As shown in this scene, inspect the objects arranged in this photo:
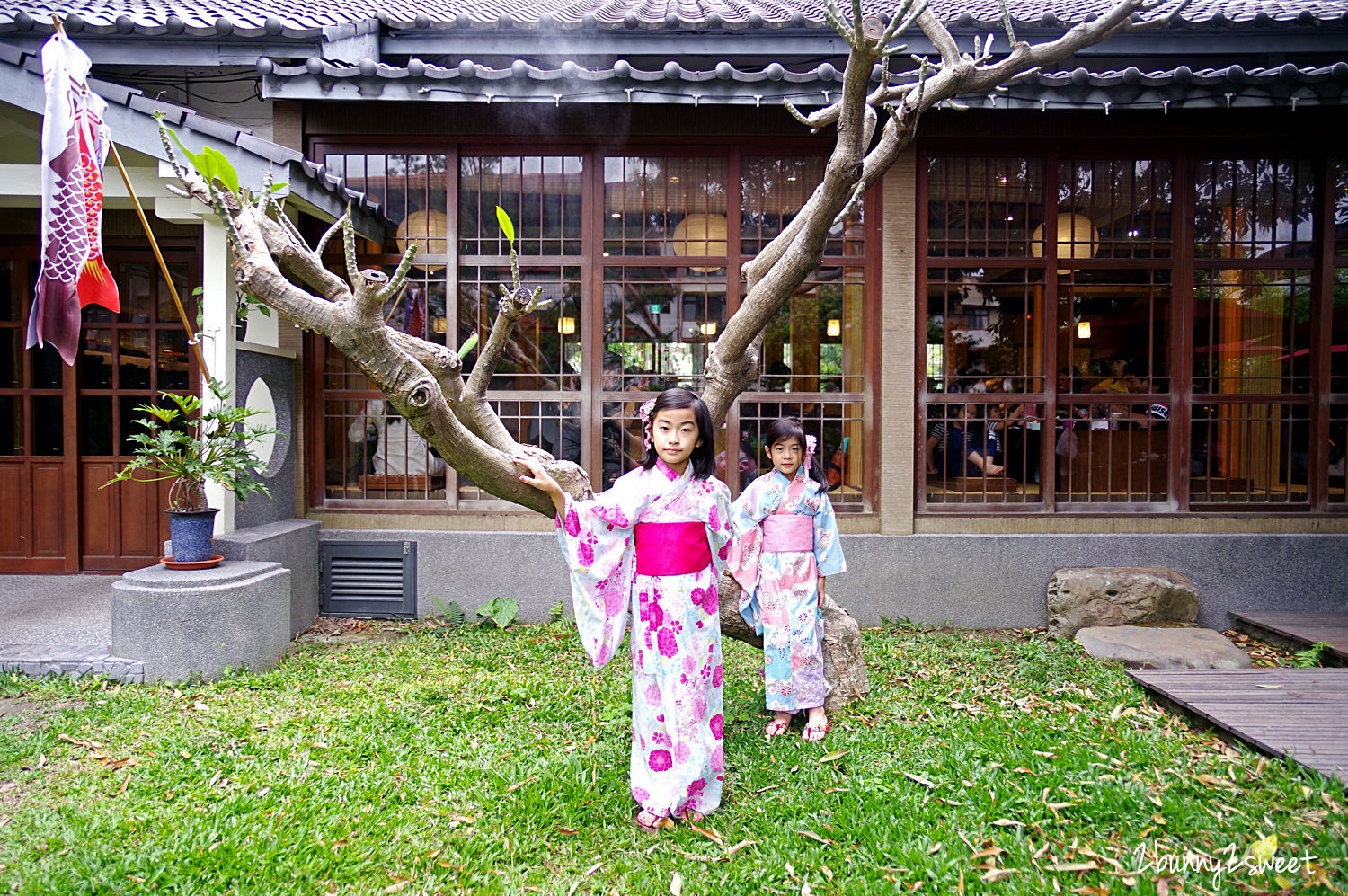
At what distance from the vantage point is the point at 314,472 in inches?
265

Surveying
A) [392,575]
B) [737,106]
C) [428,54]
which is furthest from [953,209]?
[392,575]

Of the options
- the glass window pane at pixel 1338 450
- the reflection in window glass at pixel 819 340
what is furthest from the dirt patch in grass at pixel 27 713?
the glass window pane at pixel 1338 450

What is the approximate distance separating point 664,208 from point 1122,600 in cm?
537

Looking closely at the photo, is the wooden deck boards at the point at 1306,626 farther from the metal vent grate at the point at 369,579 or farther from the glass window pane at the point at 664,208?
the metal vent grate at the point at 369,579

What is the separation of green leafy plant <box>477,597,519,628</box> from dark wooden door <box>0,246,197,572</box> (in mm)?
3181

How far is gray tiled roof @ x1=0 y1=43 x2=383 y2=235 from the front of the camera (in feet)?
17.0

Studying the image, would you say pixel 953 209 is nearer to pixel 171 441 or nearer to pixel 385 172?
pixel 385 172

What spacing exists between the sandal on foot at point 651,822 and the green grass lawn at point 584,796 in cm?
7

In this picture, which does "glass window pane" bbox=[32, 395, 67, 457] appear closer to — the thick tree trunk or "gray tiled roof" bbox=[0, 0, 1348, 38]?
"gray tiled roof" bbox=[0, 0, 1348, 38]

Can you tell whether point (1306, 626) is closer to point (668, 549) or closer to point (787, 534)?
point (787, 534)

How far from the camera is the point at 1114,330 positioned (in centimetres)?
679

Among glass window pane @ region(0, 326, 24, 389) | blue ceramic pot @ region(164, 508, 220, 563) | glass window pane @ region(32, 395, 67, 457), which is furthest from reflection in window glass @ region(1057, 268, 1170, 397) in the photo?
glass window pane @ region(0, 326, 24, 389)

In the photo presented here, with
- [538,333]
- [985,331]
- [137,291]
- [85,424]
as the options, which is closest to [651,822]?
[538,333]

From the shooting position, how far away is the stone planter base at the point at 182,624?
4.77 meters
